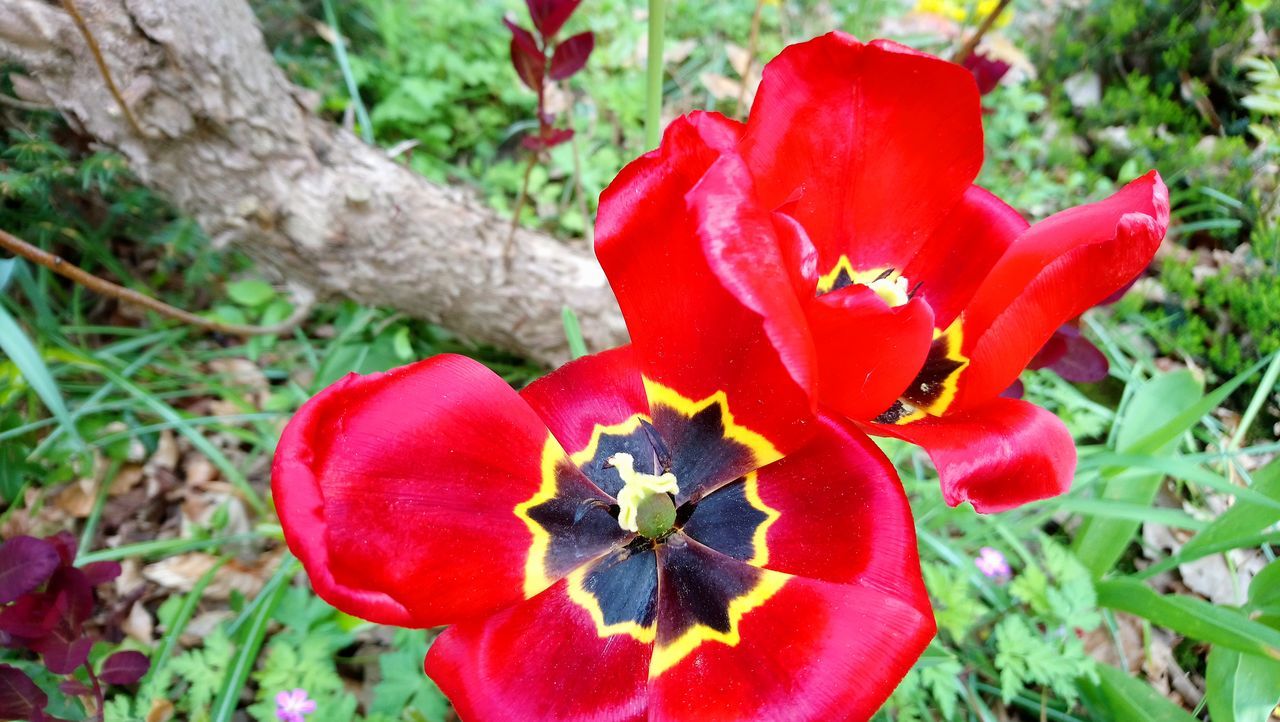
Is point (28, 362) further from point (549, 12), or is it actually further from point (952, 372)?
point (952, 372)

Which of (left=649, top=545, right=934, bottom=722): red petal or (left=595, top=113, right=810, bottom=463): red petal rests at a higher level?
(left=595, top=113, right=810, bottom=463): red petal

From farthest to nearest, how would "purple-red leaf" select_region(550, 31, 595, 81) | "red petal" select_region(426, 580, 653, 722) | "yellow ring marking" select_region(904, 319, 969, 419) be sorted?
"purple-red leaf" select_region(550, 31, 595, 81)
"yellow ring marking" select_region(904, 319, 969, 419)
"red petal" select_region(426, 580, 653, 722)

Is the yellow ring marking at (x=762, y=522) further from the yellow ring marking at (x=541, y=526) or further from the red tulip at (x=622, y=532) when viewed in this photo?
the yellow ring marking at (x=541, y=526)

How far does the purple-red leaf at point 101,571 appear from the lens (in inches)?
55.5

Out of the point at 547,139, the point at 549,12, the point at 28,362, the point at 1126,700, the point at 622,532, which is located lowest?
the point at 1126,700

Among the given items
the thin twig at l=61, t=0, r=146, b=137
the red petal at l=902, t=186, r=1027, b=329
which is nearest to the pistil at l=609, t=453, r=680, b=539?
the red petal at l=902, t=186, r=1027, b=329

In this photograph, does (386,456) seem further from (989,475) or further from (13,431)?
(13,431)

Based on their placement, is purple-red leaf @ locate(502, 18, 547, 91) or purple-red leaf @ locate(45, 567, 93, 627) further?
purple-red leaf @ locate(502, 18, 547, 91)

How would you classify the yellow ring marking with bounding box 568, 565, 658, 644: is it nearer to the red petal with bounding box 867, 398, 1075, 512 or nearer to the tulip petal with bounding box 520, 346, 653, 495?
the tulip petal with bounding box 520, 346, 653, 495

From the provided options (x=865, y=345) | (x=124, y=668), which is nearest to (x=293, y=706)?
(x=124, y=668)

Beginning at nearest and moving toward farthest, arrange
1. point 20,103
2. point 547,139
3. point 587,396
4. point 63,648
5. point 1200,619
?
point 587,396
point 1200,619
point 63,648
point 547,139
point 20,103

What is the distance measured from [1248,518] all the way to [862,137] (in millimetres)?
1051

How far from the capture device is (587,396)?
100 centimetres

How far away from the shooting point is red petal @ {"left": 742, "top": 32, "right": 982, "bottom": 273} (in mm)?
885
